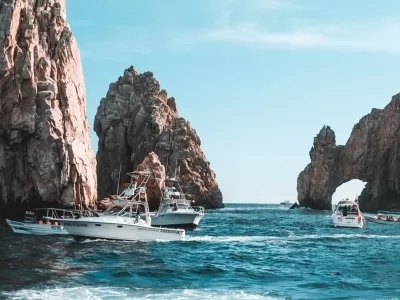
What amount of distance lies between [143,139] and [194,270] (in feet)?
370

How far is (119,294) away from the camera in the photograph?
2167cm

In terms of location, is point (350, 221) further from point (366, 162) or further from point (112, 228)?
point (366, 162)

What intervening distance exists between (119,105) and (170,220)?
81156mm

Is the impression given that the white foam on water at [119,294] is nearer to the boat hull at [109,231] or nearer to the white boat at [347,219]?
the boat hull at [109,231]

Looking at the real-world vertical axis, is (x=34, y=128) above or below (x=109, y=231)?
above

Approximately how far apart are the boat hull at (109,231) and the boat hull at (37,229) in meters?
5.19

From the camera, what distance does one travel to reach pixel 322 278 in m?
27.1

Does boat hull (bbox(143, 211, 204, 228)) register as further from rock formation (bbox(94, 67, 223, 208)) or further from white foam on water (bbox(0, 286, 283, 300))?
rock formation (bbox(94, 67, 223, 208))

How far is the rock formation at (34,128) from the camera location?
7256cm

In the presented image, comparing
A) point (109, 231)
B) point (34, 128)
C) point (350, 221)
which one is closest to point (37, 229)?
point (109, 231)

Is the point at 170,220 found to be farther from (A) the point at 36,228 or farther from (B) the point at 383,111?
(B) the point at 383,111

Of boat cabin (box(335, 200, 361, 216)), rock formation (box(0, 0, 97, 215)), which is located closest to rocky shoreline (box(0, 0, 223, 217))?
rock formation (box(0, 0, 97, 215))

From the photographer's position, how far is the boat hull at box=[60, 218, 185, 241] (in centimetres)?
4309

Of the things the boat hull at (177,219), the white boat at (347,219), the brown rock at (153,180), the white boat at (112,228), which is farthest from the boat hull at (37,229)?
the brown rock at (153,180)
